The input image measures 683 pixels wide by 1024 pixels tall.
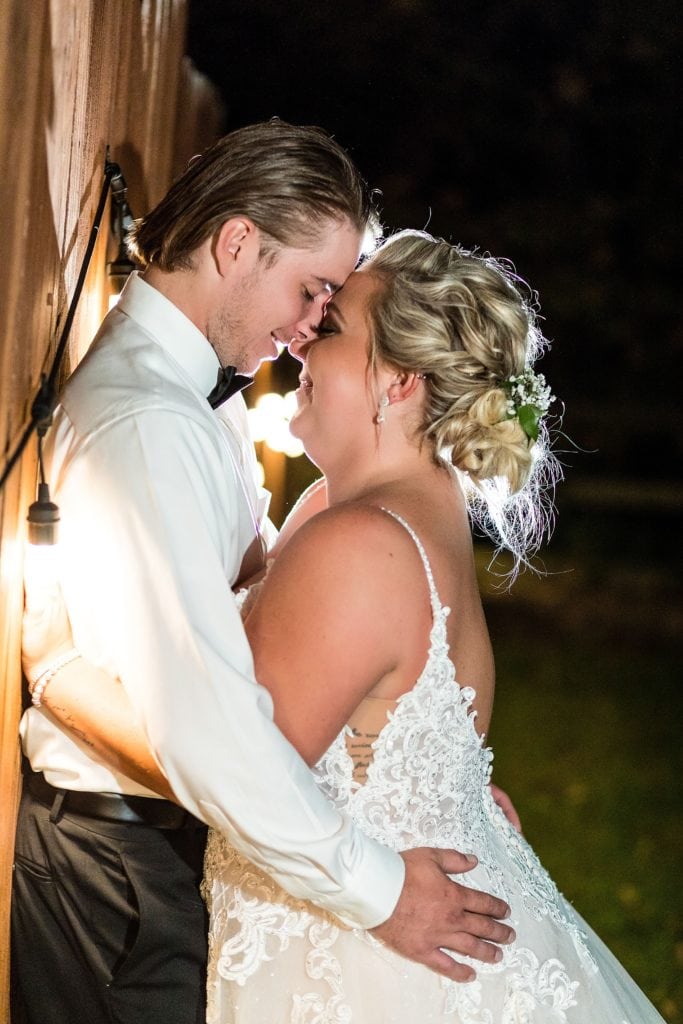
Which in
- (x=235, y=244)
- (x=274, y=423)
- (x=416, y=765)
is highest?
(x=235, y=244)

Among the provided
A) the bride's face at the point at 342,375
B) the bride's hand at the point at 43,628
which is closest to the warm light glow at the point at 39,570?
the bride's hand at the point at 43,628

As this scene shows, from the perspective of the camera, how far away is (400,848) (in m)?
2.31

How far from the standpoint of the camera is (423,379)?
261 centimetres

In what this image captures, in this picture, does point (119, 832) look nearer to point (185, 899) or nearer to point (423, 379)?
point (185, 899)

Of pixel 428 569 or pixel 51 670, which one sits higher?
pixel 428 569

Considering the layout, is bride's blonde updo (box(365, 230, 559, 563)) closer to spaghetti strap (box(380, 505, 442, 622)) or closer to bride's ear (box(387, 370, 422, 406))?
bride's ear (box(387, 370, 422, 406))

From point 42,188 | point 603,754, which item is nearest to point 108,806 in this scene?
point 42,188

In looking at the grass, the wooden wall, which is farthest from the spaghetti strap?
the grass

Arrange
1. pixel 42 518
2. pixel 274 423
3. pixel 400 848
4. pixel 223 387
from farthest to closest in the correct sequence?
pixel 274 423 < pixel 223 387 < pixel 400 848 < pixel 42 518

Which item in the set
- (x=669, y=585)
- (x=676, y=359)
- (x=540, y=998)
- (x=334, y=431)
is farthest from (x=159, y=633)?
(x=676, y=359)

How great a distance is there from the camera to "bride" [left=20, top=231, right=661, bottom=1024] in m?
2.19

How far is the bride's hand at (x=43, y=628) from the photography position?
84.4 inches

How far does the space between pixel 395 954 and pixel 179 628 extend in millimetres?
789

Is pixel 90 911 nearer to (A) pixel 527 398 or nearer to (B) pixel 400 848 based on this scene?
(B) pixel 400 848
